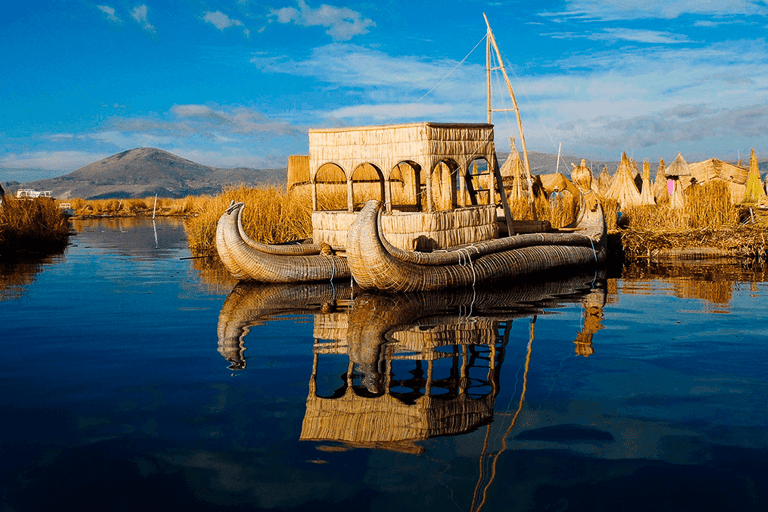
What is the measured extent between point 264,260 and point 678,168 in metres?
15.6

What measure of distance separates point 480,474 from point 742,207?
18.3 meters

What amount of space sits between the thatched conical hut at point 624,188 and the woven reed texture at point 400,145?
460 inches

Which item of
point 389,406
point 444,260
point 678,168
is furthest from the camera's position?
point 678,168

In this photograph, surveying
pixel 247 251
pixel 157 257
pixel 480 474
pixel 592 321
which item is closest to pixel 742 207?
pixel 592 321

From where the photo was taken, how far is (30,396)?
18.0 feet

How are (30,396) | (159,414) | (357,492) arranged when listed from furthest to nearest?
(30,396) → (159,414) → (357,492)

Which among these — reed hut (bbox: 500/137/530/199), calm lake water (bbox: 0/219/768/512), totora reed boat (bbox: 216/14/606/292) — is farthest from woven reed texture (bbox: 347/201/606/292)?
reed hut (bbox: 500/137/530/199)

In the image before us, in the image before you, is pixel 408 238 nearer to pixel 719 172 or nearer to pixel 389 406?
pixel 389 406

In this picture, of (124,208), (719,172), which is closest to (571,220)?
(719,172)

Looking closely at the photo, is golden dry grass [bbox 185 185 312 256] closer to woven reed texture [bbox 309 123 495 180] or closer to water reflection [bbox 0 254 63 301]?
water reflection [bbox 0 254 63 301]

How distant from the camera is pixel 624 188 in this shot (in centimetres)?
2297

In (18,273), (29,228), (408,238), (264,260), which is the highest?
(29,228)

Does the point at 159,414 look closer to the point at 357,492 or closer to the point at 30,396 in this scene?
the point at 30,396

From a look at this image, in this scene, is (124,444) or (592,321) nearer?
(124,444)
